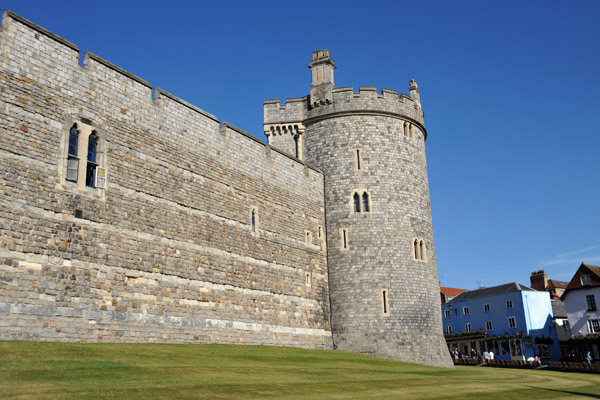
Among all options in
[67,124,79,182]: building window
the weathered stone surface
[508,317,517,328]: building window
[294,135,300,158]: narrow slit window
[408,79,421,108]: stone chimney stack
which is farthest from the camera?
[508,317,517,328]: building window

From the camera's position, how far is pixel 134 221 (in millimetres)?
17797

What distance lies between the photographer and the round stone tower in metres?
26.2

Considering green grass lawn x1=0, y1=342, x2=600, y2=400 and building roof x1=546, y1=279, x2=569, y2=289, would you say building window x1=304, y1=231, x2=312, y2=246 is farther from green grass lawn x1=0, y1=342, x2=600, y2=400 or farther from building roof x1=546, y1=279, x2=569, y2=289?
building roof x1=546, y1=279, x2=569, y2=289

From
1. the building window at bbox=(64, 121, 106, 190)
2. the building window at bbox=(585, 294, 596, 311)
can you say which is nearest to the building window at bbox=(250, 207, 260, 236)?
the building window at bbox=(64, 121, 106, 190)

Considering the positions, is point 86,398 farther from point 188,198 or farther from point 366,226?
point 366,226

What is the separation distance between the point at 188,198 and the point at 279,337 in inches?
277

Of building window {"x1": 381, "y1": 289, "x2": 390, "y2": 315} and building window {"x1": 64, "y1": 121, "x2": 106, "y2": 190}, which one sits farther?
building window {"x1": 381, "y1": 289, "x2": 390, "y2": 315}

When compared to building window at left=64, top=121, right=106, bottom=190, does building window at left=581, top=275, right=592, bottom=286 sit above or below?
below

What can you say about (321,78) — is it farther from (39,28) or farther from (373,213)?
(39,28)

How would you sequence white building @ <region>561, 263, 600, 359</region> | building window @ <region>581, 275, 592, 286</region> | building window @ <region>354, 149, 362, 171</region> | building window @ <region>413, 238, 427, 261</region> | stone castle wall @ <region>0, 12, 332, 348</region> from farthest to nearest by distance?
building window @ <region>581, 275, 592, 286</region>
white building @ <region>561, 263, 600, 359</region>
building window @ <region>354, 149, 362, 171</region>
building window @ <region>413, 238, 427, 261</region>
stone castle wall @ <region>0, 12, 332, 348</region>

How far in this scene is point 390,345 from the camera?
2562 cm

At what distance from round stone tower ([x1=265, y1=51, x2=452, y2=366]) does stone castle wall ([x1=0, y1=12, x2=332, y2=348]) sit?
2.27 metres

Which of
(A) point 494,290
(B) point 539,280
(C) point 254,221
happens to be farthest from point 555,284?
(C) point 254,221

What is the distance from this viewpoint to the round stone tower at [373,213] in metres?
26.2
